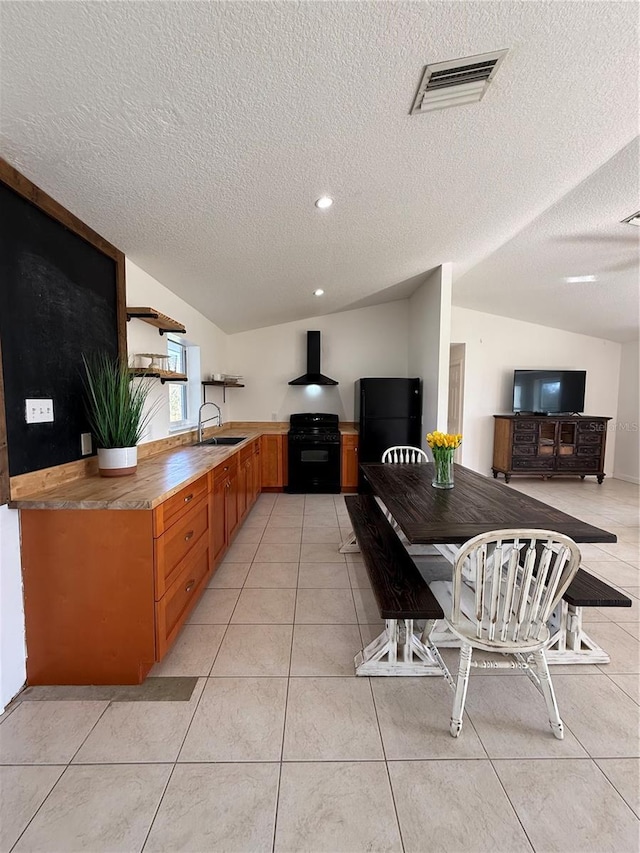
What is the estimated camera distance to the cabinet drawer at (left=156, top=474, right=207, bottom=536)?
1704 millimetres

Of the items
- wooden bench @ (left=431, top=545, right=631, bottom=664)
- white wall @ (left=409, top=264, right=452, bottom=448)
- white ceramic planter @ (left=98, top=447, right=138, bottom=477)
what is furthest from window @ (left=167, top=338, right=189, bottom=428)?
wooden bench @ (left=431, top=545, right=631, bottom=664)

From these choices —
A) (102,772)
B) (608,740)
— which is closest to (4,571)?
(102,772)

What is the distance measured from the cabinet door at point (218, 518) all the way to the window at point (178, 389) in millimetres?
1184

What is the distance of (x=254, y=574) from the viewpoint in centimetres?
274

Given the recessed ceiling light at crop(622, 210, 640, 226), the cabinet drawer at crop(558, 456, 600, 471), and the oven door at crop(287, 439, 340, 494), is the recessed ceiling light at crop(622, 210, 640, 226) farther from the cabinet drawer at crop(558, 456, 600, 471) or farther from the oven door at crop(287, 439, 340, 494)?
the cabinet drawer at crop(558, 456, 600, 471)

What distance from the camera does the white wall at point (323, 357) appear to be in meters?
5.64

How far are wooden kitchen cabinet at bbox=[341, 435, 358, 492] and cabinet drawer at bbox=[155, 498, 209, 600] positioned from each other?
2973mm

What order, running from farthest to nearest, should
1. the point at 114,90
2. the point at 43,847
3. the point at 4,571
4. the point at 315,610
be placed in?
the point at 315,610 < the point at 4,571 < the point at 114,90 < the point at 43,847

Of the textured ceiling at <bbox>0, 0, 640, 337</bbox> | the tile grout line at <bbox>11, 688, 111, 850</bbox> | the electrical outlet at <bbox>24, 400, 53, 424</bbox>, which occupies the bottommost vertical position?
the tile grout line at <bbox>11, 688, 111, 850</bbox>

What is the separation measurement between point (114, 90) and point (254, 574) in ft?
8.92

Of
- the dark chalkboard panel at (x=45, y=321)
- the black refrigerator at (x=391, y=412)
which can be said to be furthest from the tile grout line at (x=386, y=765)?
the black refrigerator at (x=391, y=412)

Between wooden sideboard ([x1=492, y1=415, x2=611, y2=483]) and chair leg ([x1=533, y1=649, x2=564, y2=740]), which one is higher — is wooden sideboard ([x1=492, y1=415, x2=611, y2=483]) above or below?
above

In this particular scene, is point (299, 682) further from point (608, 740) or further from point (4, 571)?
point (4, 571)

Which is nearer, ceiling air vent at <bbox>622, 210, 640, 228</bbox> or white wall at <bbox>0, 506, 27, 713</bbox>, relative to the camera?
white wall at <bbox>0, 506, 27, 713</bbox>
